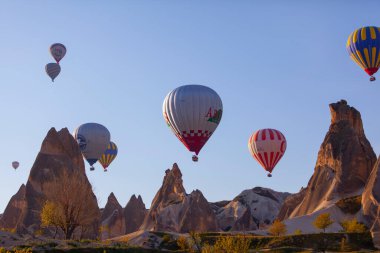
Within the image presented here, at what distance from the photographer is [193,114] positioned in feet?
192

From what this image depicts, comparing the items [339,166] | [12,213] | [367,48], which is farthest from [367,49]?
[12,213]

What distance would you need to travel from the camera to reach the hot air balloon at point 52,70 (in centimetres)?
9218

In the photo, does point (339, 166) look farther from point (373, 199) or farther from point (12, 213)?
point (12, 213)

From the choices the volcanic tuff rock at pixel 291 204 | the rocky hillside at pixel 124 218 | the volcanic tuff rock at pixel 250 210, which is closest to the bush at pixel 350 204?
the volcanic tuff rock at pixel 291 204

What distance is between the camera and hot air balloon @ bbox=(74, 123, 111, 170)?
89812mm

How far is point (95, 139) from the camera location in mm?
90312

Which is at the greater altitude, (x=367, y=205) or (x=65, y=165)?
(x=65, y=165)

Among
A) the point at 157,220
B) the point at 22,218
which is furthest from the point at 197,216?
the point at 22,218

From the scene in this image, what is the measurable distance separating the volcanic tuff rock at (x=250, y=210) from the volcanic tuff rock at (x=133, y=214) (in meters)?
17.8

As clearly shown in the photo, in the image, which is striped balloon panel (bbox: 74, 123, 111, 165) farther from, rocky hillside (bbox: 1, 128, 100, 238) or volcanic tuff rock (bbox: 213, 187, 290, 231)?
volcanic tuff rock (bbox: 213, 187, 290, 231)

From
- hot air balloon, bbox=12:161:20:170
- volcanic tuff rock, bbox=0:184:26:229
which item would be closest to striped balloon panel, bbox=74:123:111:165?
volcanic tuff rock, bbox=0:184:26:229

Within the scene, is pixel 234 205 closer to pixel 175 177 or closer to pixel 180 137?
pixel 175 177

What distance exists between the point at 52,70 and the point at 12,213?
2835 centimetres

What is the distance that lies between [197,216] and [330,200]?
26009 mm
